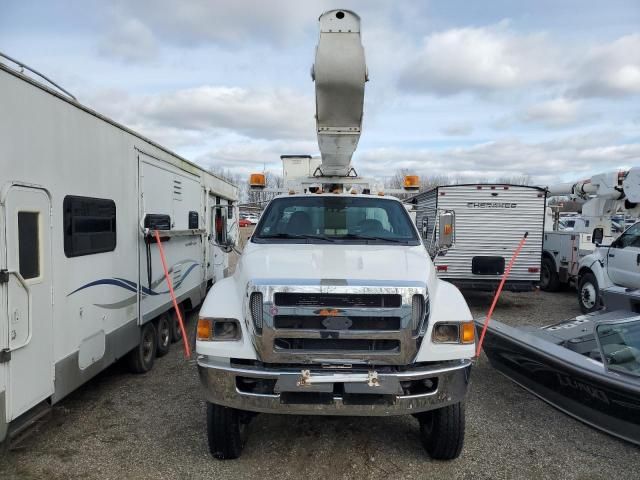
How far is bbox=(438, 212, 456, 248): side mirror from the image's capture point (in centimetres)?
480

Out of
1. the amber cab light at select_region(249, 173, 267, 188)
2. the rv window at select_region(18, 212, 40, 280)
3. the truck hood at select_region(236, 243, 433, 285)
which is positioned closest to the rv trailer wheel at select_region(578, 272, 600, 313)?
the truck hood at select_region(236, 243, 433, 285)

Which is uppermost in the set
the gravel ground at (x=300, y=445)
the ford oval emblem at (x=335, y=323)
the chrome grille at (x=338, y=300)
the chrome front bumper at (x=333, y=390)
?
the chrome grille at (x=338, y=300)

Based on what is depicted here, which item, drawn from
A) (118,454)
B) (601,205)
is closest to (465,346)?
(118,454)

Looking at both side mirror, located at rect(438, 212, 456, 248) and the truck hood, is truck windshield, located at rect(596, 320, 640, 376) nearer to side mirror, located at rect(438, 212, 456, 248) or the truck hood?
side mirror, located at rect(438, 212, 456, 248)

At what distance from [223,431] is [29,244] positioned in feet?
6.42

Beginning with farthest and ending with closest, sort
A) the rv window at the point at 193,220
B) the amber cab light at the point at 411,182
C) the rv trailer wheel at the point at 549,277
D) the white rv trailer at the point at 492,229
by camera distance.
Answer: the rv trailer wheel at the point at 549,277 → the white rv trailer at the point at 492,229 → the rv window at the point at 193,220 → the amber cab light at the point at 411,182

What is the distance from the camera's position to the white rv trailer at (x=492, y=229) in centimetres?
992

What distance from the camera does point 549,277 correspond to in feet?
40.2

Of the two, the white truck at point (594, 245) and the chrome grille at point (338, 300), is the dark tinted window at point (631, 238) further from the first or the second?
the chrome grille at point (338, 300)

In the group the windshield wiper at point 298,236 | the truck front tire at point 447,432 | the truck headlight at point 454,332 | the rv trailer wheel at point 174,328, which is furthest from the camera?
the rv trailer wheel at point 174,328

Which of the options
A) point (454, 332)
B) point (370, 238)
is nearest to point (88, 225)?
point (370, 238)

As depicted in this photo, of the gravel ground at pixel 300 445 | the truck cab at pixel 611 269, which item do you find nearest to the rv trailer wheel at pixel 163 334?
the gravel ground at pixel 300 445

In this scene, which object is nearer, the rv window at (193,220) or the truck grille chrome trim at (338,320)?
the truck grille chrome trim at (338,320)

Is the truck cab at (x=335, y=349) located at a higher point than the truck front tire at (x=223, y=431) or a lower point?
higher
